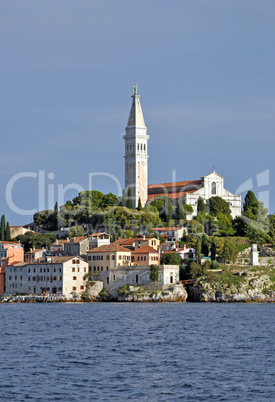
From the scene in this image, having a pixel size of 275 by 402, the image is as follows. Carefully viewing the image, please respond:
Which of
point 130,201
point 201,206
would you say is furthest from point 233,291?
point 130,201

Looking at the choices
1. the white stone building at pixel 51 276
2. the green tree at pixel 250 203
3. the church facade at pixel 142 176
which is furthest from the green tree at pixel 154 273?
the church facade at pixel 142 176

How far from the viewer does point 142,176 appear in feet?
426

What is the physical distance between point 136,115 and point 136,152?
5715 millimetres

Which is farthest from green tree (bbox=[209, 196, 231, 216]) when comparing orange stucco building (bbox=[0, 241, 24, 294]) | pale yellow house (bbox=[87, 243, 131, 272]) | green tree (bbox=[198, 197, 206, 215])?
orange stucco building (bbox=[0, 241, 24, 294])

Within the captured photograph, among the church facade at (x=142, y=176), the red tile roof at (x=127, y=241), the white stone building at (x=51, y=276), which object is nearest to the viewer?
the white stone building at (x=51, y=276)

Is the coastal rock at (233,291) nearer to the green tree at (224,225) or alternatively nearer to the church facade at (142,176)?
the green tree at (224,225)

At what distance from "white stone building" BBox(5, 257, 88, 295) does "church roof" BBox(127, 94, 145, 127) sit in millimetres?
36813

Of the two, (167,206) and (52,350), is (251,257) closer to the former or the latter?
(167,206)

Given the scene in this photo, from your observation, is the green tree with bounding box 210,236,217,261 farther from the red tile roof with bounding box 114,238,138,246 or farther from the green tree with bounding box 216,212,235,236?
the green tree with bounding box 216,212,235,236

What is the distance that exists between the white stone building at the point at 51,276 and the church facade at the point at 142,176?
31.6m

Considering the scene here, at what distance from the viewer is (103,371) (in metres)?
38.2

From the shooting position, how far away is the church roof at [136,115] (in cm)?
12925

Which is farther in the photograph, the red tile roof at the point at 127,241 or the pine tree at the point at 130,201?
the pine tree at the point at 130,201

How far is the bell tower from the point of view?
129 metres
